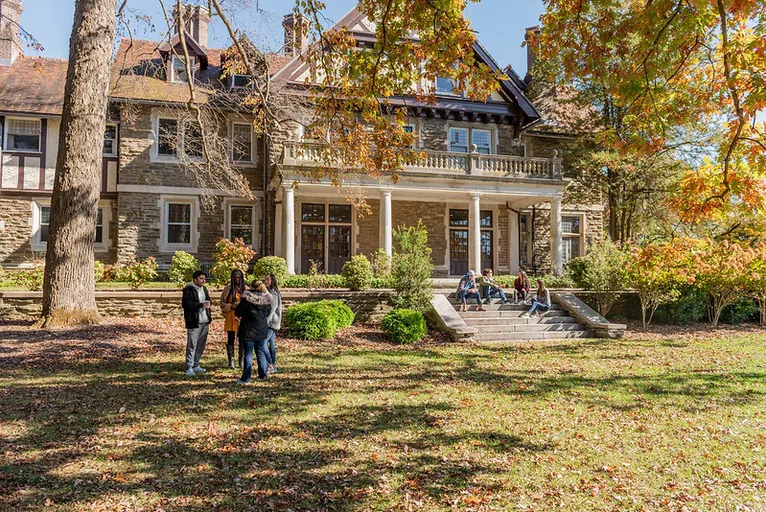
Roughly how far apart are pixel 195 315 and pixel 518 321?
28.2 feet

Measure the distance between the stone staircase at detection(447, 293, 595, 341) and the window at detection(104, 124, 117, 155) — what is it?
14140 millimetres

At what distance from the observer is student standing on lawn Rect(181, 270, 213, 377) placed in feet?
22.6

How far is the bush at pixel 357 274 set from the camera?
13.6 meters

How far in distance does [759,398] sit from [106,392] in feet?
28.6

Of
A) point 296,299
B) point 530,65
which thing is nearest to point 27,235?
point 296,299

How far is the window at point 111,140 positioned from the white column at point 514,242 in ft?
53.0

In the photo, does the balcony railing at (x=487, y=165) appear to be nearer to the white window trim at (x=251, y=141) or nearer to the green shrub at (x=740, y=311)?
the white window trim at (x=251, y=141)

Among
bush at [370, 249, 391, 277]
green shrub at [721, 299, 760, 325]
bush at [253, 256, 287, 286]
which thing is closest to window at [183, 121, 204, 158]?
bush at [253, 256, 287, 286]

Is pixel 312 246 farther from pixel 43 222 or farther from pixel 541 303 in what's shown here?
pixel 541 303

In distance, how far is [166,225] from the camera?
18.3 meters

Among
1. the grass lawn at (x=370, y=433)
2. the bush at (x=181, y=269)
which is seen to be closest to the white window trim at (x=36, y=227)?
the bush at (x=181, y=269)

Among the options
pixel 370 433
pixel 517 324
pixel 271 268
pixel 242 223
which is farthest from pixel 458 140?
pixel 370 433

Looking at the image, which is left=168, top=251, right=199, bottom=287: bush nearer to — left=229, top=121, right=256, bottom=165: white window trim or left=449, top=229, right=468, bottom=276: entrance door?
left=229, top=121, right=256, bottom=165: white window trim

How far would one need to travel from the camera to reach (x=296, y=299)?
13109 mm
